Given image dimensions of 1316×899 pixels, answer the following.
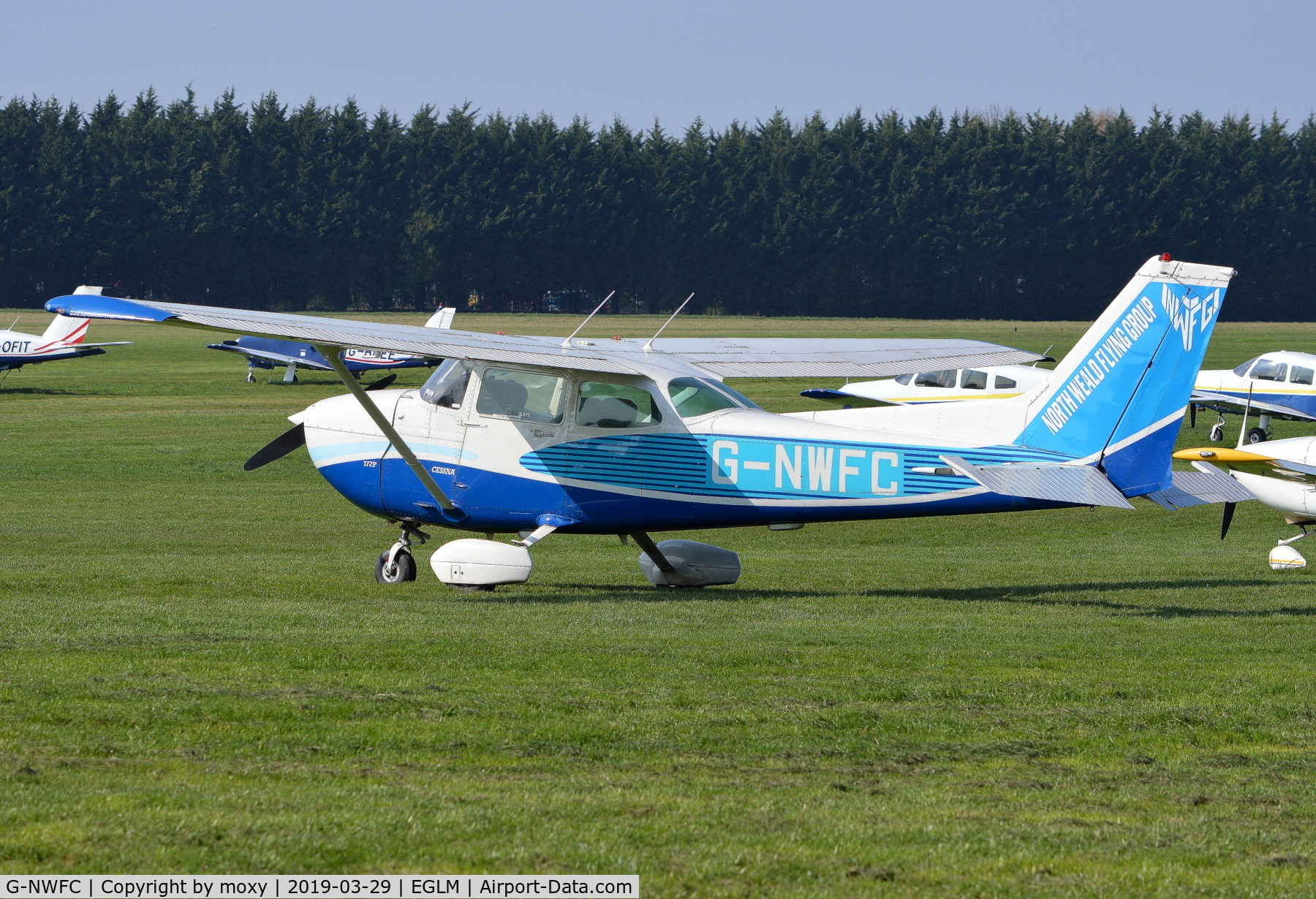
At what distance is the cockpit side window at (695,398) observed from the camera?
38.7ft

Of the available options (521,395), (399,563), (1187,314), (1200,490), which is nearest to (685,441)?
(521,395)

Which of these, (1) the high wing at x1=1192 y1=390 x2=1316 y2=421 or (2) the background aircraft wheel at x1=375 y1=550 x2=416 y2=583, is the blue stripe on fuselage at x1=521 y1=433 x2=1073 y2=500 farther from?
(1) the high wing at x1=1192 y1=390 x2=1316 y2=421

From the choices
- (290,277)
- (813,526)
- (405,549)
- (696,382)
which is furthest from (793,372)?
(290,277)

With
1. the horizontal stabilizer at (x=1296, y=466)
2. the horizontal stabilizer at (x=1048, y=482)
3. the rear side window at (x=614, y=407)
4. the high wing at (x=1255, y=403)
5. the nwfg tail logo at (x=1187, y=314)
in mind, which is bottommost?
the high wing at (x=1255, y=403)

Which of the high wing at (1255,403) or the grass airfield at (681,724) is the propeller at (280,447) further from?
the high wing at (1255,403)

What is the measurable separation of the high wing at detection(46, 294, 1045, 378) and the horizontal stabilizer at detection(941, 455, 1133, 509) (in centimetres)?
286

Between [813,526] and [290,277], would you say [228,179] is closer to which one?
[290,277]

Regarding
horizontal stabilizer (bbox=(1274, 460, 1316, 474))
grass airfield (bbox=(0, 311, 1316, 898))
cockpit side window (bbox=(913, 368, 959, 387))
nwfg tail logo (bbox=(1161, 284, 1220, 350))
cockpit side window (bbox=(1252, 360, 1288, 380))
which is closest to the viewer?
grass airfield (bbox=(0, 311, 1316, 898))

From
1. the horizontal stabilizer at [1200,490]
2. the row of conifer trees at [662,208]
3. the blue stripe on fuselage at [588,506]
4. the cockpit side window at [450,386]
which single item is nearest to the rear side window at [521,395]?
the cockpit side window at [450,386]

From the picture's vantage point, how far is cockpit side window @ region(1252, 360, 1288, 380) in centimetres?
3306

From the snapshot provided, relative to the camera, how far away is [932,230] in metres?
98.2

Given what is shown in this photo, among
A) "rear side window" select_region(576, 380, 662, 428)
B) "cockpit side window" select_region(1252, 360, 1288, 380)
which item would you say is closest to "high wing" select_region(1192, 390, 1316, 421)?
"cockpit side window" select_region(1252, 360, 1288, 380)

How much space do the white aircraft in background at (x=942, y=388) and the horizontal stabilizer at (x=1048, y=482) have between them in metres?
18.3

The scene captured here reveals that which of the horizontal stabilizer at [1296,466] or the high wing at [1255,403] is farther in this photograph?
the high wing at [1255,403]
